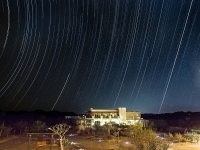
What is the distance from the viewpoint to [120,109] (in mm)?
45688

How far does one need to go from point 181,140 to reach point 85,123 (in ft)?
73.1

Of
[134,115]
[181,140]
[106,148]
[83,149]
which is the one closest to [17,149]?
[83,149]

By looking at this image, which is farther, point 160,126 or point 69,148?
point 160,126

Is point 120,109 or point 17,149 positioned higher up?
point 120,109

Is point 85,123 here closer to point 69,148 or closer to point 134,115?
point 134,115

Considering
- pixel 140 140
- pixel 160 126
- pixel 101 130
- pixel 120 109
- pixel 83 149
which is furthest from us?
pixel 120 109

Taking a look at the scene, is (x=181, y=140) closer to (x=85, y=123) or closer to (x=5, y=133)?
(x=5, y=133)

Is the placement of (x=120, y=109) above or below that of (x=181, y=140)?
above

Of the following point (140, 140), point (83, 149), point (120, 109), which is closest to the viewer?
point (140, 140)

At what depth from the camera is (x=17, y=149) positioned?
61.4 ft

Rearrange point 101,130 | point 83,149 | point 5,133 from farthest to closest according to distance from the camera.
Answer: point 101,130
point 5,133
point 83,149

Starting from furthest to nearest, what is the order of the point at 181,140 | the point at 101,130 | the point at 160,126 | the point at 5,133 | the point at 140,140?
1. the point at 160,126
2. the point at 101,130
3. the point at 5,133
4. the point at 181,140
5. the point at 140,140

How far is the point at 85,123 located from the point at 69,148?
944 inches

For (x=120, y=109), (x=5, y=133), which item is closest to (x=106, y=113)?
(x=120, y=109)
